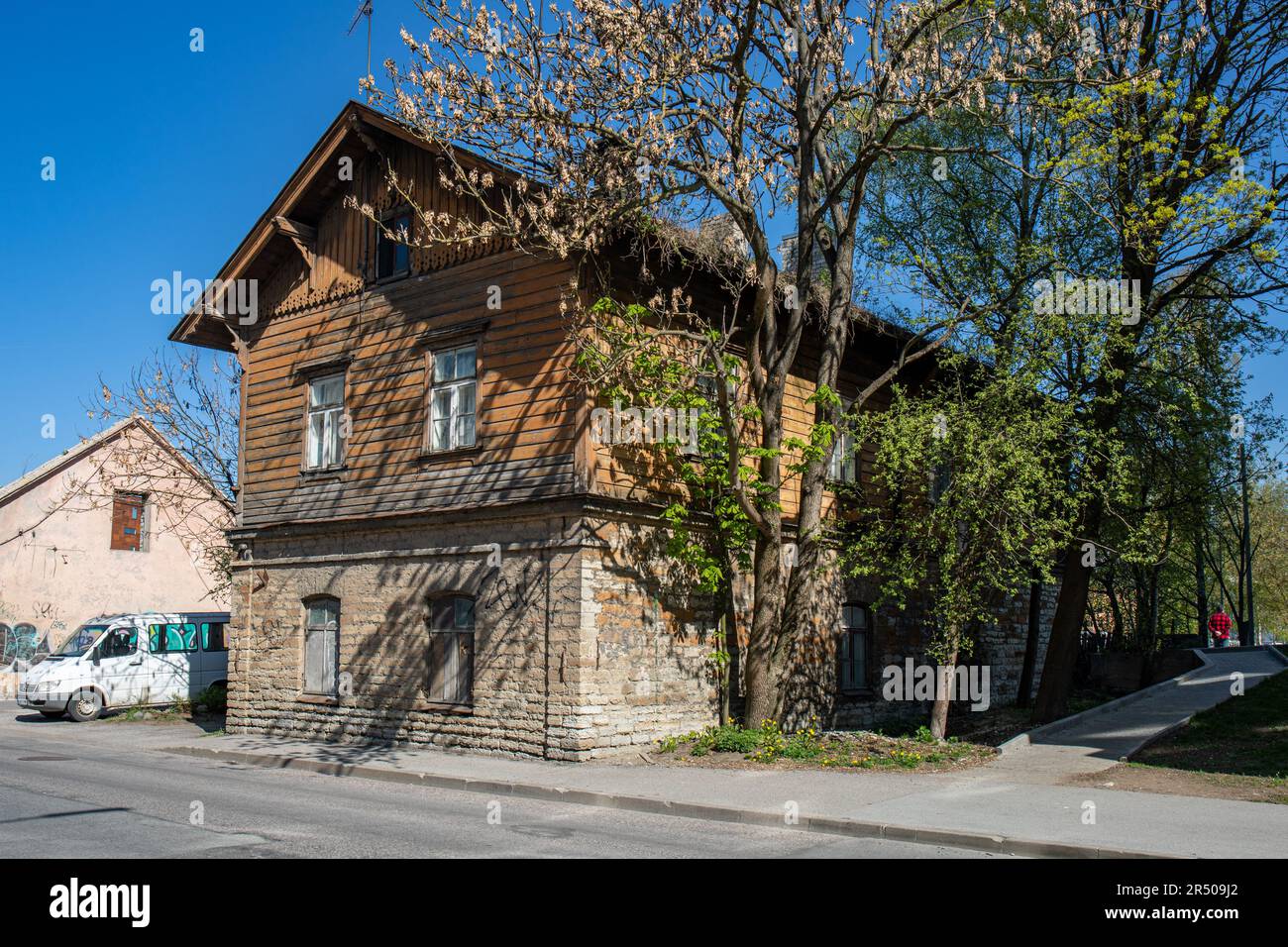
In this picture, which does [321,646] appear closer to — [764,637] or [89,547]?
[764,637]

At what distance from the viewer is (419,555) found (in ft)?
56.7

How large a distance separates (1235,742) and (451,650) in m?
11.6

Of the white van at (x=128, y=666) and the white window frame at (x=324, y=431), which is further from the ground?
the white window frame at (x=324, y=431)

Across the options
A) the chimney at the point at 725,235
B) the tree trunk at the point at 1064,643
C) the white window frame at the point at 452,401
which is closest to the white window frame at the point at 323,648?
the white window frame at the point at 452,401

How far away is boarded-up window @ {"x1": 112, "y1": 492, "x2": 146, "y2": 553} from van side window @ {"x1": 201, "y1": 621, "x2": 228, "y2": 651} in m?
12.0

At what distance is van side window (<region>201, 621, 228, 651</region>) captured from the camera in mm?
25688

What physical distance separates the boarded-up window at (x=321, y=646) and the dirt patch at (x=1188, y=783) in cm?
1215

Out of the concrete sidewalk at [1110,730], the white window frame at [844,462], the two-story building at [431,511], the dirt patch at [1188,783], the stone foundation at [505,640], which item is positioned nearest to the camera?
the dirt patch at [1188,783]

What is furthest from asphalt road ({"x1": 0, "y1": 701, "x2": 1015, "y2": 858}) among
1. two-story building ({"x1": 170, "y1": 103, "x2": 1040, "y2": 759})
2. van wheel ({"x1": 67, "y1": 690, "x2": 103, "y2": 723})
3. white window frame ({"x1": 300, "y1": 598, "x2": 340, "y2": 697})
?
van wheel ({"x1": 67, "y1": 690, "x2": 103, "y2": 723})

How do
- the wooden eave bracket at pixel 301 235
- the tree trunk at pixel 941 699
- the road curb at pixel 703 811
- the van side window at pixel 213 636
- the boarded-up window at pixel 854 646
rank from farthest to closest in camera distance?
1. the van side window at pixel 213 636
2. the boarded-up window at pixel 854 646
3. the wooden eave bracket at pixel 301 235
4. the tree trunk at pixel 941 699
5. the road curb at pixel 703 811

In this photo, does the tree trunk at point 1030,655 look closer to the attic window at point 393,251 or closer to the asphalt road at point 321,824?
the attic window at point 393,251

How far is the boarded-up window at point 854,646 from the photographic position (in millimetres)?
20297
